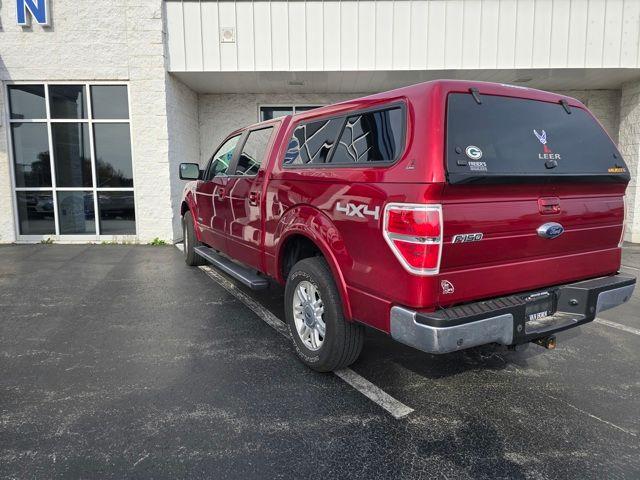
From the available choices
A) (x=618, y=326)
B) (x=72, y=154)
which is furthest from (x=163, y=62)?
(x=618, y=326)

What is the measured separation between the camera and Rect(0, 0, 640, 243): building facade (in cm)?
900

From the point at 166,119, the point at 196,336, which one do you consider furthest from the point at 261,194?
the point at 166,119

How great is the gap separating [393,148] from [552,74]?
8.58 m

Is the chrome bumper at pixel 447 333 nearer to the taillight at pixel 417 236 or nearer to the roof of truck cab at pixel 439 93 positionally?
the taillight at pixel 417 236

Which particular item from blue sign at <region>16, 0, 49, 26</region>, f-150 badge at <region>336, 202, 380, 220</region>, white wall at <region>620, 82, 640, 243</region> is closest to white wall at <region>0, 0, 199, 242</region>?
blue sign at <region>16, 0, 49, 26</region>

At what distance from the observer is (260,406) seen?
3092 millimetres

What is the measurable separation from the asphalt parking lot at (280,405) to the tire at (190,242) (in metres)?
2.02

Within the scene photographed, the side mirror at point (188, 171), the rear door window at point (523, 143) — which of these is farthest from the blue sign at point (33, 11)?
the rear door window at point (523, 143)

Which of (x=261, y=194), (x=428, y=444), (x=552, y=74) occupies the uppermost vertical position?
(x=552, y=74)

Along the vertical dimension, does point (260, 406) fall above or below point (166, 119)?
below

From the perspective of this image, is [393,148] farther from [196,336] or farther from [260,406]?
[196,336]

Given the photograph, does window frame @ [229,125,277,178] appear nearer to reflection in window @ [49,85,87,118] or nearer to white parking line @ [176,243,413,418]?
white parking line @ [176,243,413,418]

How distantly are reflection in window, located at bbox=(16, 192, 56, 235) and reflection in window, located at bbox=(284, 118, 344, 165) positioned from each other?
7.93 metres

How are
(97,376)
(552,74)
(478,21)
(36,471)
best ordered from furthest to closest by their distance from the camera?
(552,74) → (478,21) → (97,376) → (36,471)
